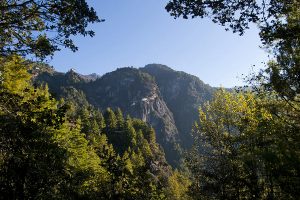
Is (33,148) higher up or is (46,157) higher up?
(33,148)

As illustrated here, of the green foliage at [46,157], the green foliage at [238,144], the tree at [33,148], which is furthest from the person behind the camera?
the green foliage at [238,144]

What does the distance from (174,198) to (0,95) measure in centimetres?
6981

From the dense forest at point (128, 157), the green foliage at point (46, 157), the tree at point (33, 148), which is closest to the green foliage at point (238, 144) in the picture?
the dense forest at point (128, 157)

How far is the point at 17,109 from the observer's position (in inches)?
447

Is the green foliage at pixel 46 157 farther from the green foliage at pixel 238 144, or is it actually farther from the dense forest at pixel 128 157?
the green foliage at pixel 238 144

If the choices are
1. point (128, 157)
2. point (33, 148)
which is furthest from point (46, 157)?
point (128, 157)

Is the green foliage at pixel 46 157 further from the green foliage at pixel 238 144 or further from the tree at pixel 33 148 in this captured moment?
the green foliage at pixel 238 144

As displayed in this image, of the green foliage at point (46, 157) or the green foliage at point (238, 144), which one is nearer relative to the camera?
the green foliage at point (46, 157)

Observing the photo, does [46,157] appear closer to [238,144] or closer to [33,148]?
[33,148]

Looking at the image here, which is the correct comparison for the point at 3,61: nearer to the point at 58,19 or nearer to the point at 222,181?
the point at 58,19

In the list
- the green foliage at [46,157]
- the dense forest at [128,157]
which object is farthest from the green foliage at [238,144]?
the green foliage at [46,157]

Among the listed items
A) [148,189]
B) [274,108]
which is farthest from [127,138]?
[274,108]

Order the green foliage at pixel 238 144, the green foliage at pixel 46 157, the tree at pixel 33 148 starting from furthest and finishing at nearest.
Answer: the green foliage at pixel 238 144, the green foliage at pixel 46 157, the tree at pixel 33 148

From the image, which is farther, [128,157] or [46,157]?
[128,157]
